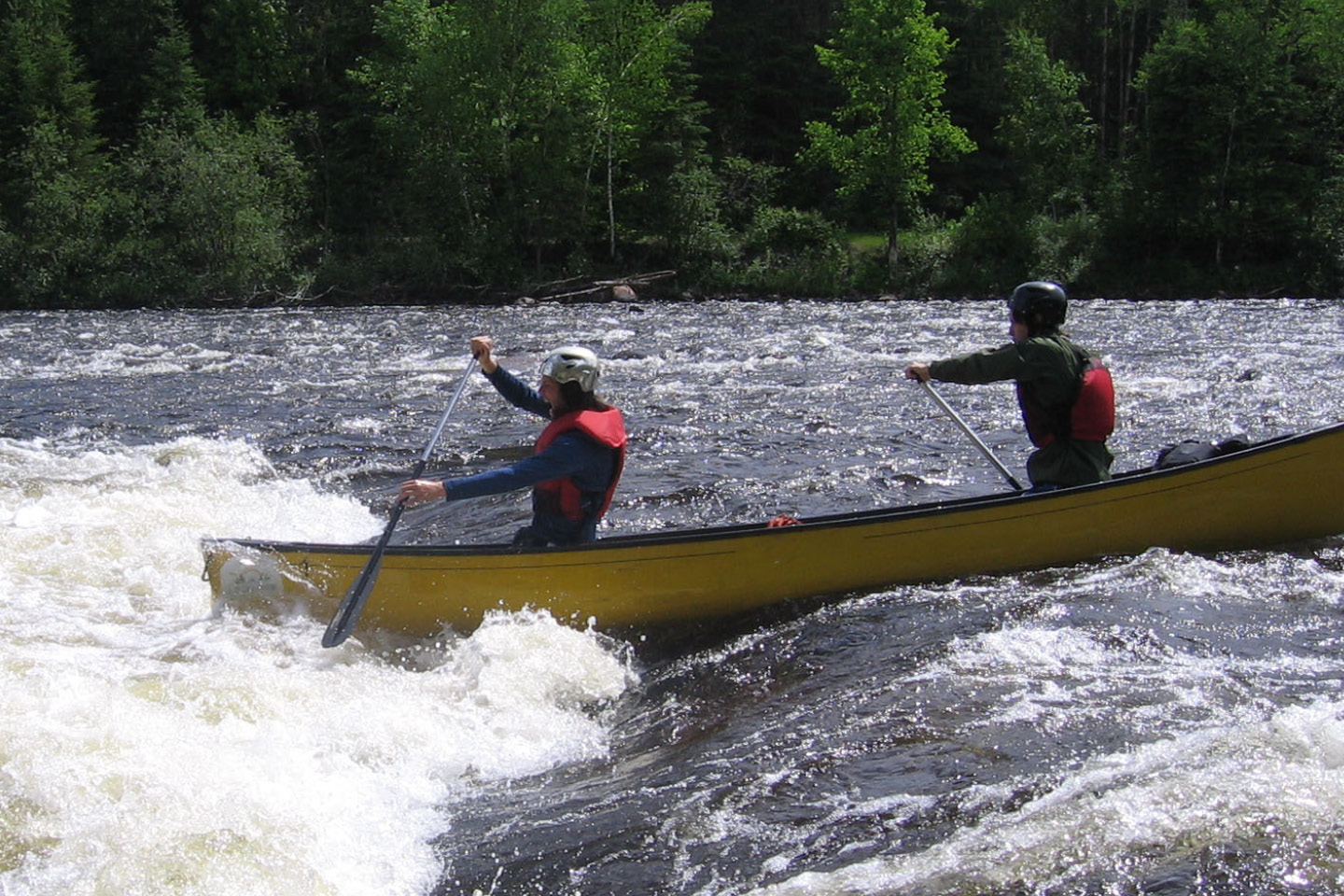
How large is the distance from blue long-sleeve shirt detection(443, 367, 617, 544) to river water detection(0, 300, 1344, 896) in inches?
22.2

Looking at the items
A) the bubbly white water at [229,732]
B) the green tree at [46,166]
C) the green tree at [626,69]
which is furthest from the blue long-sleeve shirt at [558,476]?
the green tree at [626,69]

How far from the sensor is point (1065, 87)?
34812 mm

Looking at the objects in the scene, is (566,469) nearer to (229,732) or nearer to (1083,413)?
(229,732)

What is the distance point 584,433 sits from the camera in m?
5.59

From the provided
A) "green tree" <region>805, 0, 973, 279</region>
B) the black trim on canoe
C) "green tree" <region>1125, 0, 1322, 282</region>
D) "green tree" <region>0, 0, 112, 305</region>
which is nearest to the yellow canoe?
the black trim on canoe

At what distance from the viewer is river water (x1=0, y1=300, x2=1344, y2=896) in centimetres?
364

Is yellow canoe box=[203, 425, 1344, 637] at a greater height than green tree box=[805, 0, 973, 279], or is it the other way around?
green tree box=[805, 0, 973, 279]

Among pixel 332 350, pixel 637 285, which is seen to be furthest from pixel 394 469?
pixel 637 285

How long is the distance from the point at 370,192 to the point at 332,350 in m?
22.3

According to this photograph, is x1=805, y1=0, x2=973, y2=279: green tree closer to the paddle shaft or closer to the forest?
the forest

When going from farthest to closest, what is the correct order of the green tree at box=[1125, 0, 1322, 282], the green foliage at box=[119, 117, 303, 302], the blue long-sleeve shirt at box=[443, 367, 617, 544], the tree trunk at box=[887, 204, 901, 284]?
1. the tree trunk at box=[887, 204, 901, 284]
2. the green foliage at box=[119, 117, 303, 302]
3. the green tree at box=[1125, 0, 1322, 282]
4. the blue long-sleeve shirt at box=[443, 367, 617, 544]

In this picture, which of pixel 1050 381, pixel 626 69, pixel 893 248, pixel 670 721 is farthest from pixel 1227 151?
pixel 670 721

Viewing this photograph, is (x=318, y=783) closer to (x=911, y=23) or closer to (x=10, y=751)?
(x=10, y=751)

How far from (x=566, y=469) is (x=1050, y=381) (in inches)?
104
